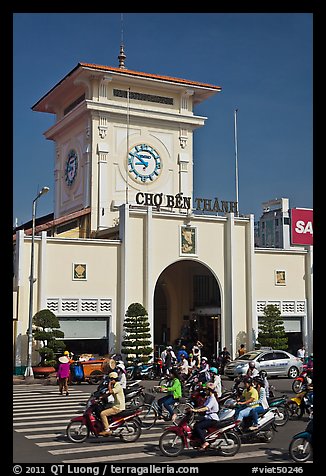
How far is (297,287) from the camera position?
1620 inches

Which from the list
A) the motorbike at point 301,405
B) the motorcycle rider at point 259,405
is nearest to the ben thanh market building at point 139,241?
the motorbike at point 301,405

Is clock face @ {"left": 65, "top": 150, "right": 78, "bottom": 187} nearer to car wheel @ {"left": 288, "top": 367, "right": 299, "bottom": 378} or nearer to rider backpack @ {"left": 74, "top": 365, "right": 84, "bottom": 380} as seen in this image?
rider backpack @ {"left": 74, "top": 365, "right": 84, "bottom": 380}

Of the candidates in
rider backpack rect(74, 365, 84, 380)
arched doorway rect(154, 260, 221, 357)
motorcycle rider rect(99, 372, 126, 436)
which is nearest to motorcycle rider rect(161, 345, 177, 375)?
rider backpack rect(74, 365, 84, 380)

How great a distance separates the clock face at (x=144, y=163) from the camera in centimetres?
4478

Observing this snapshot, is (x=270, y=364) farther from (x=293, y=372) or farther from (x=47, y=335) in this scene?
(x=47, y=335)

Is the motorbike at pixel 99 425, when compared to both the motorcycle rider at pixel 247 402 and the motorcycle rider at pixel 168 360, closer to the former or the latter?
the motorcycle rider at pixel 247 402

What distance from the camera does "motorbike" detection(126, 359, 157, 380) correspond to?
30272mm

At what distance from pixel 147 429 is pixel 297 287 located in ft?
85.3

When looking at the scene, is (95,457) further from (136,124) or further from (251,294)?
(136,124)

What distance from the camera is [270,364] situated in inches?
1203

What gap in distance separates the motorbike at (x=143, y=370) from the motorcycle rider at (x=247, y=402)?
48.8ft

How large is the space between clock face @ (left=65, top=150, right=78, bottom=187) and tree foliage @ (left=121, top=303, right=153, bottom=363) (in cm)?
1511
